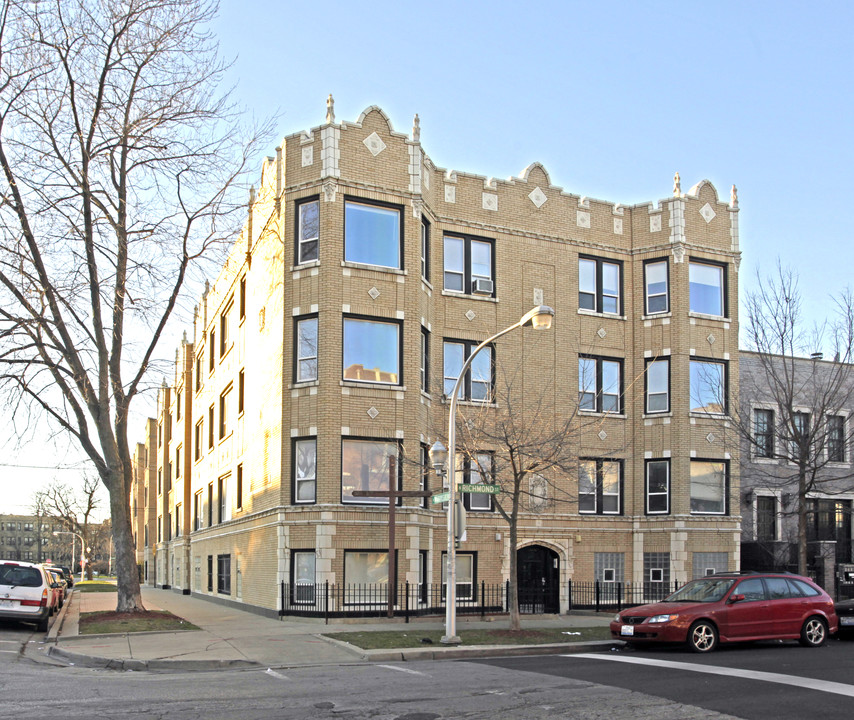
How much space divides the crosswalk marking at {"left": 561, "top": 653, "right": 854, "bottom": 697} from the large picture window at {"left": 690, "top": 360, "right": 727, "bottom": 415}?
14.3m

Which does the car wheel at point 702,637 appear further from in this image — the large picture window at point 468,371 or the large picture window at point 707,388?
the large picture window at point 707,388

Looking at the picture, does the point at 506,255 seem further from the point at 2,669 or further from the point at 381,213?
the point at 2,669

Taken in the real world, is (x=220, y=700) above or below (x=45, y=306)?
below

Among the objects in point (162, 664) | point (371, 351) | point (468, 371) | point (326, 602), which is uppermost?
point (371, 351)

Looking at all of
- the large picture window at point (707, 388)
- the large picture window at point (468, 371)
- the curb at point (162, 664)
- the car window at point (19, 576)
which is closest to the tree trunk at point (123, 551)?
the car window at point (19, 576)

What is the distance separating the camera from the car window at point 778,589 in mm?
17578

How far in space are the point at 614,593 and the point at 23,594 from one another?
54.7 feet

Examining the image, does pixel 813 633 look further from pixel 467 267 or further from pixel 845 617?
pixel 467 267

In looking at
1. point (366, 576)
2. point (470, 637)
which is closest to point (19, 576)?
point (366, 576)

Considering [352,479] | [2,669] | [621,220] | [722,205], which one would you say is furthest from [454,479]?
[722,205]

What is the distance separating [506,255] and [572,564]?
953 centimetres

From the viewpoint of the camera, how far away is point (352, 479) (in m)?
24.1

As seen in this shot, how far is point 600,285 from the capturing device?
2958cm

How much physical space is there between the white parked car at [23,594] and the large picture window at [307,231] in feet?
33.1
